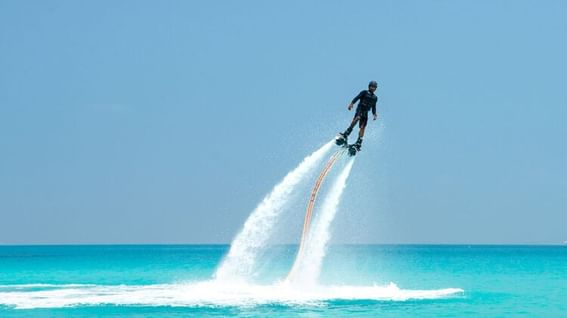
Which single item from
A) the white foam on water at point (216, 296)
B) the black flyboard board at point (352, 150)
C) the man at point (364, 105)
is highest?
the man at point (364, 105)

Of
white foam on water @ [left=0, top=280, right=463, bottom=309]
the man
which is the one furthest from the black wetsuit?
white foam on water @ [left=0, top=280, right=463, bottom=309]

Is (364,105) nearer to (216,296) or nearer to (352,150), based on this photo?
(352,150)

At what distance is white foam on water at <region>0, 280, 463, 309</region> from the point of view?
3622cm

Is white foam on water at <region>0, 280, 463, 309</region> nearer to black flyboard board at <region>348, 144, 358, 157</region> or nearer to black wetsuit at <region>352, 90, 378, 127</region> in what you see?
black flyboard board at <region>348, 144, 358, 157</region>

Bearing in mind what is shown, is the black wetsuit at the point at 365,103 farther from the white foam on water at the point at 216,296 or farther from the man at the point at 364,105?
the white foam on water at the point at 216,296

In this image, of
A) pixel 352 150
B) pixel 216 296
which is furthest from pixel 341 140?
pixel 216 296

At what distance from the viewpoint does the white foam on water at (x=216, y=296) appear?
3622 cm

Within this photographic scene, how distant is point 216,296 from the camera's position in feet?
123

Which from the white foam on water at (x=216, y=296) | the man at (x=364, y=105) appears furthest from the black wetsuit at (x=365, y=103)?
the white foam on water at (x=216, y=296)

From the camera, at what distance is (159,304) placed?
36.2 meters

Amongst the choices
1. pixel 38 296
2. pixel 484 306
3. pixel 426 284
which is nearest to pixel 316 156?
pixel 484 306

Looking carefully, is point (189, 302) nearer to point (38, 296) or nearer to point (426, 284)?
point (38, 296)

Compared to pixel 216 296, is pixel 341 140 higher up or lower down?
higher up

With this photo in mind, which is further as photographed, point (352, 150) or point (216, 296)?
point (216, 296)
